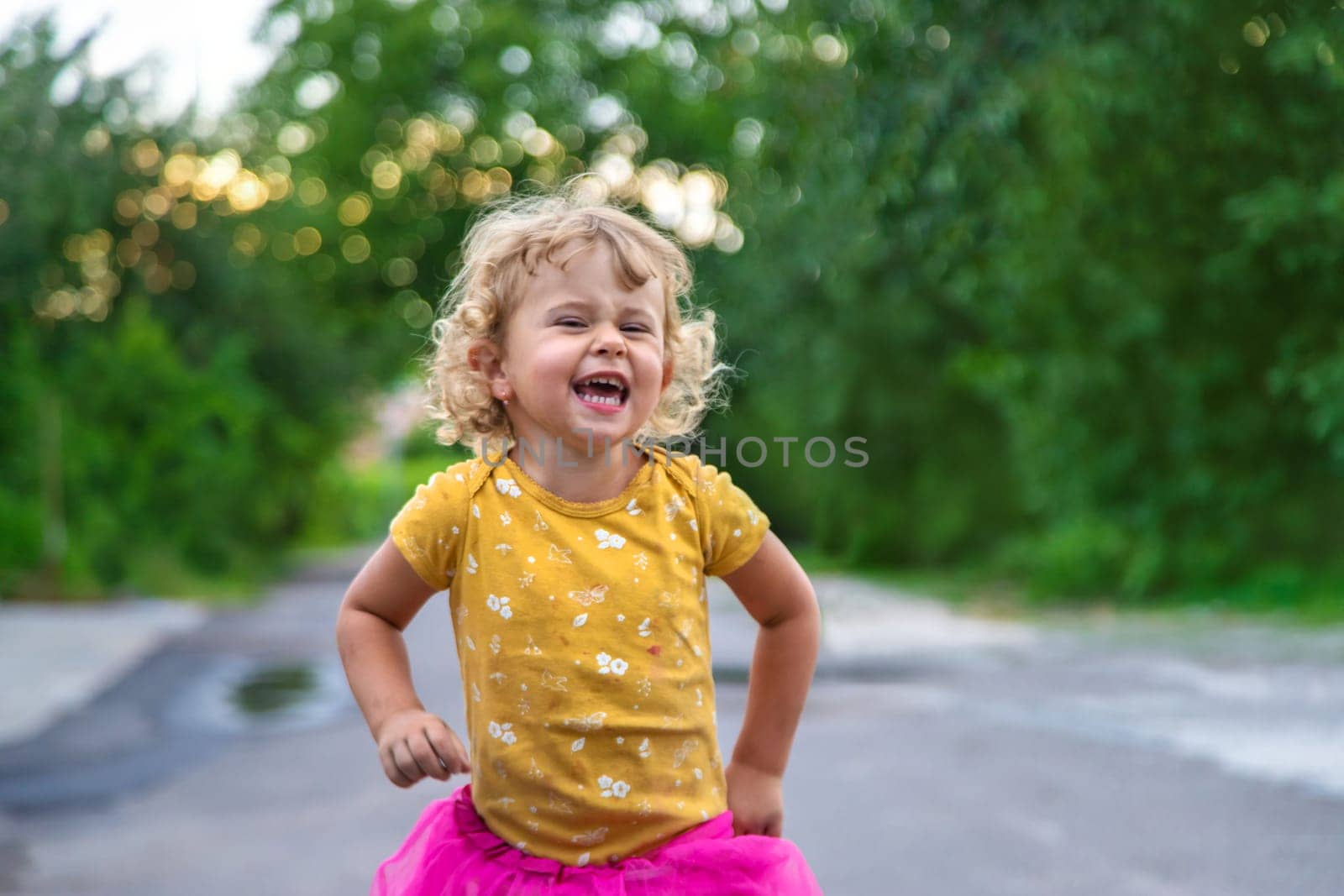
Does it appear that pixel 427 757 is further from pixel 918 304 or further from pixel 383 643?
pixel 918 304

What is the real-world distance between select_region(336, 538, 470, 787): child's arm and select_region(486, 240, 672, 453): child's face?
0.91 ft

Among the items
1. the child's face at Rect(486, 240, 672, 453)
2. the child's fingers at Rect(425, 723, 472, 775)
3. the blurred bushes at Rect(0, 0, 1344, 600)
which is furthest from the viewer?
the blurred bushes at Rect(0, 0, 1344, 600)

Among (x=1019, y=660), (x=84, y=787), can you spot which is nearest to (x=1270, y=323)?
(x=1019, y=660)

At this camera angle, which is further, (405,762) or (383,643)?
(383,643)

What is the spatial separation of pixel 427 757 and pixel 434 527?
12.0 inches

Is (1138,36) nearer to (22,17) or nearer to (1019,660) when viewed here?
(1019,660)

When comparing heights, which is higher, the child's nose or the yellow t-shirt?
the child's nose

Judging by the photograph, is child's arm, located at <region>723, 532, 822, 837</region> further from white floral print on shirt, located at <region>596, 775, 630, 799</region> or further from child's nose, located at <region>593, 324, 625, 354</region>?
child's nose, located at <region>593, 324, 625, 354</region>

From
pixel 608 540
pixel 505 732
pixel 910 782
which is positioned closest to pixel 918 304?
pixel 910 782

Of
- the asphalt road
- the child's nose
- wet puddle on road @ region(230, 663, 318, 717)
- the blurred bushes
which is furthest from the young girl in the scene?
wet puddle on road @ region(230, 663, 318, 717)

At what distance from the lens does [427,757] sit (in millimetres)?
1945

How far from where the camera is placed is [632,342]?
6.79 feet

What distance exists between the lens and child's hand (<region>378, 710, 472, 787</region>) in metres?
1.94

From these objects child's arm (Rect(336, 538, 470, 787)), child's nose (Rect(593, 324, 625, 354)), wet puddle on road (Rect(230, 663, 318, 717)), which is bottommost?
wet puddle on road (Rect(230, 663, 318, 717))
